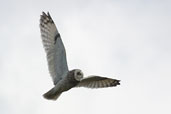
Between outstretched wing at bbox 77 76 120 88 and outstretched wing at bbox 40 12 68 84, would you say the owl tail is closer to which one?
outstretched wing at bbox 40 12 68 84

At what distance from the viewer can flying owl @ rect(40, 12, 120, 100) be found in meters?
15.9

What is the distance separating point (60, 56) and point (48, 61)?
17.5 inches

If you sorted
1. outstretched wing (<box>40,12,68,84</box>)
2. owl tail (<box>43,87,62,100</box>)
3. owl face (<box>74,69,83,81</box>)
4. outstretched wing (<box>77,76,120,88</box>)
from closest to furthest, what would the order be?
owl face (<box>74,69,83,81</box>) < owl tail (<box>43,87,62,100</box>) < outstretched wing (<box>40,12,68,84</box>) < outstretched wing (<box>77,76,120,88</box>)

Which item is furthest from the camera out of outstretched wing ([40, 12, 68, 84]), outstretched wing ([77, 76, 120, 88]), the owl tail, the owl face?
outstretched wing ([77, 76, 120, 88])

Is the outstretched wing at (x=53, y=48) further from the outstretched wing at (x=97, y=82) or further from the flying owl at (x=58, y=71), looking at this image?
the outstretched wing at (x=97, y=82)

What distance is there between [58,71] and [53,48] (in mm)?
755

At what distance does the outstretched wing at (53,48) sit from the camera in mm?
16484

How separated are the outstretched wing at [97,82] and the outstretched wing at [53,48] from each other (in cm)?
90

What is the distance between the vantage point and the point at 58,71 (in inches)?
652

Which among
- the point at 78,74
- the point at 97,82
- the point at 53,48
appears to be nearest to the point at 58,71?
the point at 53,48

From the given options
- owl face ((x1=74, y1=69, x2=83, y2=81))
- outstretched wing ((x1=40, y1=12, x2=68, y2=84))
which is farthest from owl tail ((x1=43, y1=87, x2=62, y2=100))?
owl face ((x1=74, y1=69, x2=83, y2=81))

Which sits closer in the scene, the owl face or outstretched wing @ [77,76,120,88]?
the owl face

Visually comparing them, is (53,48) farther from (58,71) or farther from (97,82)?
(97,82)

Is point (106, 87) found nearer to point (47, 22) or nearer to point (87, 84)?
point (87, 84)
